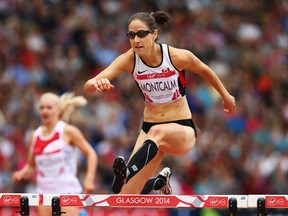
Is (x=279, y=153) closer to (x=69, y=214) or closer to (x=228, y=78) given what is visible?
(x=228, y=78)

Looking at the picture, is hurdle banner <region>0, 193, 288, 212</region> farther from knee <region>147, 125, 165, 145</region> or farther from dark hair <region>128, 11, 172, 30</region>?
dark hair <region>128, 11, 172, 30</region>

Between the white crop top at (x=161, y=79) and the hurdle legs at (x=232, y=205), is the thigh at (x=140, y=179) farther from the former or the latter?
the hurdle legs at (x=232, y=205)

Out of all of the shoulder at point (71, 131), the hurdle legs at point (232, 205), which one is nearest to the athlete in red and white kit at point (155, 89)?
the hurdle legs at point (232, 205)

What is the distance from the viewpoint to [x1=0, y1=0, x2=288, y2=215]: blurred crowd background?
1478cm

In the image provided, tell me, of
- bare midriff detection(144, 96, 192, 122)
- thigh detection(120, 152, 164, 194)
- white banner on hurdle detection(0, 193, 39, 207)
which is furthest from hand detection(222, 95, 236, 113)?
white banner on hurdle detection(0, 193, 39, 207)

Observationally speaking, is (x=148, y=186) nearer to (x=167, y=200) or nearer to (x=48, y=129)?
(x=167, y=200)

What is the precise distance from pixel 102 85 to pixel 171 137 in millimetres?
1048

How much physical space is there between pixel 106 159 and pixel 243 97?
2870mm

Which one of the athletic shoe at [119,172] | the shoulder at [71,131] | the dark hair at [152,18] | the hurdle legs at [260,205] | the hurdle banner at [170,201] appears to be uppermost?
the dark hair at [152,18]

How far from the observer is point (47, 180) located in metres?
10.6

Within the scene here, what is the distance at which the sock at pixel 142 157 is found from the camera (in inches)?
343

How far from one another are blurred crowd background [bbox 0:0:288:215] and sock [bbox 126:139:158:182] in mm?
5334

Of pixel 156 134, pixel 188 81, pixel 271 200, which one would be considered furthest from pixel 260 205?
pixel 188 81

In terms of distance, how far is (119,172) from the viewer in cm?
841
